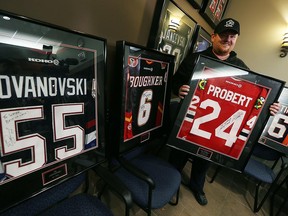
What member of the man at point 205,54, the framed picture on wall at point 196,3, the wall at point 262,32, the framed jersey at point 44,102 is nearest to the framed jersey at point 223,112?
the man at point 205,54

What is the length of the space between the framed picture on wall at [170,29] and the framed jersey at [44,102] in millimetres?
602

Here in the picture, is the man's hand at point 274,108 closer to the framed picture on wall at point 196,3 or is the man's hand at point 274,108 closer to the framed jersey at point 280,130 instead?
the framed jersey at point 280,130

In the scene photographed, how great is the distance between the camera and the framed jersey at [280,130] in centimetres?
175

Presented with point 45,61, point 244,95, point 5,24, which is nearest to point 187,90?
point 244,95

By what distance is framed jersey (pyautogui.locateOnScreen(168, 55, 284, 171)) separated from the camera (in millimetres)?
1242

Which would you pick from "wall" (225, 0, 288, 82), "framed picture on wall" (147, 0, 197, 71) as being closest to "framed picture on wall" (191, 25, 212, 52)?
"framed picture on wall" (147, 0, 197, 71)

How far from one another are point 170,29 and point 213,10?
111 cm

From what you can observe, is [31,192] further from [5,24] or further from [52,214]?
[5,24]

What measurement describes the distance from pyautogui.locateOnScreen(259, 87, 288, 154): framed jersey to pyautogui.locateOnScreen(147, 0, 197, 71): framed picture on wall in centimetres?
114

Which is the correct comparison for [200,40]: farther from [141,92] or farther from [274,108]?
[141,92]

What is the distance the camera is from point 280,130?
5.83 ft

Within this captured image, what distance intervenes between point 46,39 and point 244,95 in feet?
4.20

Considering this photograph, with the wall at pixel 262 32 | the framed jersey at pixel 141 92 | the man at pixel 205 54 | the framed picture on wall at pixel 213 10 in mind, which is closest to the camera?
the framed jersey at pixel 141 92

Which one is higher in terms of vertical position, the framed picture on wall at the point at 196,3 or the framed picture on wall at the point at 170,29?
the framed picture on wall at the point at 196,3
